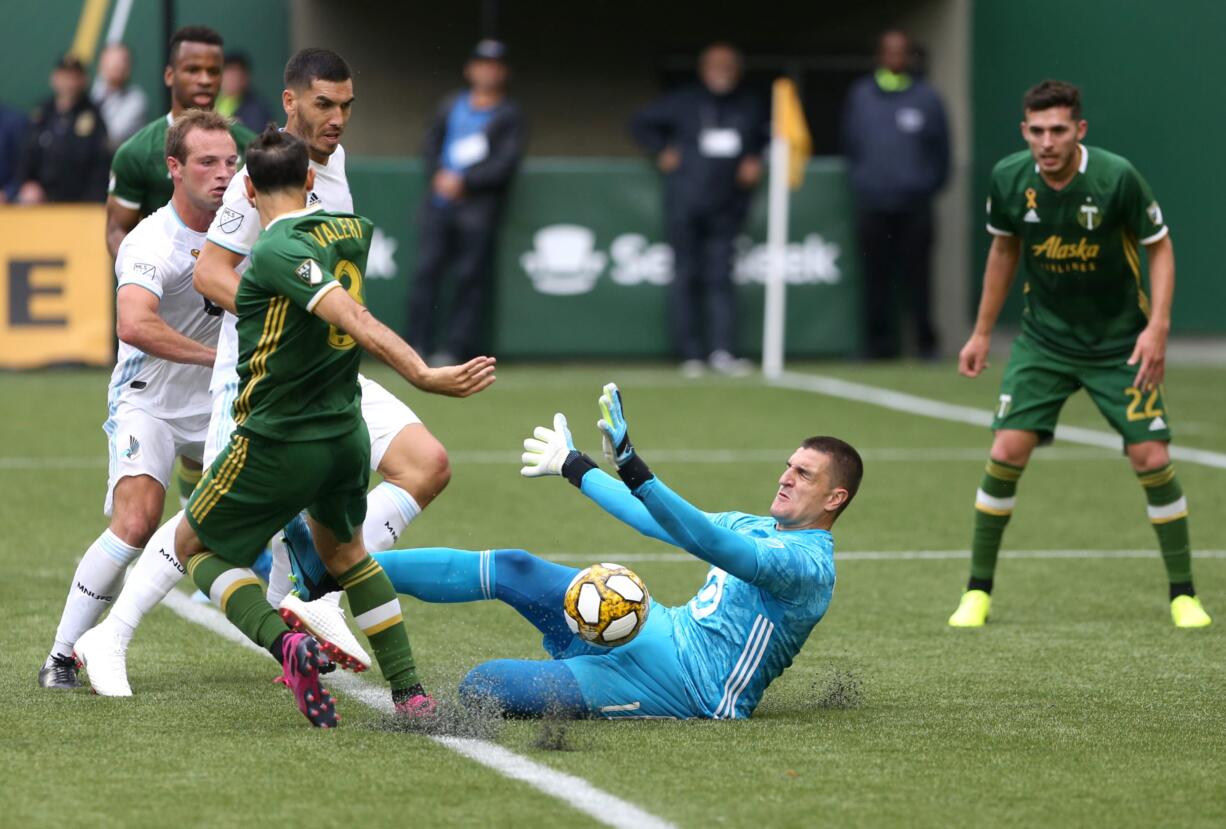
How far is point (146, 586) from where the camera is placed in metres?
6.24

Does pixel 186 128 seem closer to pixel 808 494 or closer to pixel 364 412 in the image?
pixel 364 412

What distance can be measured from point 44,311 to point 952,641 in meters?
11.1

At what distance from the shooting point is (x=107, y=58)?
17.3 m

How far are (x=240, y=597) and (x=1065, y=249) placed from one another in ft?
12.3

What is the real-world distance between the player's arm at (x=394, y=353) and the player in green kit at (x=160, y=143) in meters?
2.28

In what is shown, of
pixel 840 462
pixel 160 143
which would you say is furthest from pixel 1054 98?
pixel 160 143

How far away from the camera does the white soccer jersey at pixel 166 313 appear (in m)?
6.68

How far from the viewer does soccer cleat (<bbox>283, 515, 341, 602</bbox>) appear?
611 cm

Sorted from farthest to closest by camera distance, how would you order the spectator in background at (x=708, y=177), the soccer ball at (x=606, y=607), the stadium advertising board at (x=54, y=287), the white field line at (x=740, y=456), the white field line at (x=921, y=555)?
the spectator in background at (x=708, y=177) → the stadium advertising board at (x=54, y=287) → the white field line at (x=740, y=456) → the white field line at (x=921, y=555) → the soccer ball at (x=606, y=607)

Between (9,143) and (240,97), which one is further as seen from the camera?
(9,143)

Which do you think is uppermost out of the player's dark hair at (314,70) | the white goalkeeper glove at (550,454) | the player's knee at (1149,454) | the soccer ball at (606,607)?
the player's dark hair at (314,70)

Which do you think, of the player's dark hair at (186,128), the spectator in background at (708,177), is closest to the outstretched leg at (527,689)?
the player's dark hair at (186,128)

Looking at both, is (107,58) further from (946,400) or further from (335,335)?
(335,335)

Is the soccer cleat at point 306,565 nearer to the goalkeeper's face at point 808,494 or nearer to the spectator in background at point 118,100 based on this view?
the goalkeeper's face at point 808,494
